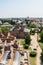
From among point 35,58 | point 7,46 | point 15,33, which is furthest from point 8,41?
point 15,33

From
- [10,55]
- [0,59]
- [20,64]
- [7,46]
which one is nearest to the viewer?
[20,64]

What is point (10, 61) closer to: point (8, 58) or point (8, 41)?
point (8, 58)

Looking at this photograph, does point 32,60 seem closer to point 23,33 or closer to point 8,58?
point 8,58

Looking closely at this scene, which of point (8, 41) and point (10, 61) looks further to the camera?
point (8, 41)

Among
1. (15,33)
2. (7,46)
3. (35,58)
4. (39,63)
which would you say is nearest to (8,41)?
(7,46)

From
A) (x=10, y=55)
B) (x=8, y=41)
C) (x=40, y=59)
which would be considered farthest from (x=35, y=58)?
(x=8, y=41)

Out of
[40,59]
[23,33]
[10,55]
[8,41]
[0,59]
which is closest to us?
[0,59]

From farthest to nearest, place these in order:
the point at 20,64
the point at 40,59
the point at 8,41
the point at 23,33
Result: the point at 23,33 → the point at 8,41 → the point at 40,59 → the point at 20,64

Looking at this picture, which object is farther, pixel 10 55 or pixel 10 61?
pixel 10 55

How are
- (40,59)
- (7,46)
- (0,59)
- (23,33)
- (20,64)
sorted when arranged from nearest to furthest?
(20,64) < (0,59) < (40,59) < (7,46) < (23,33)
